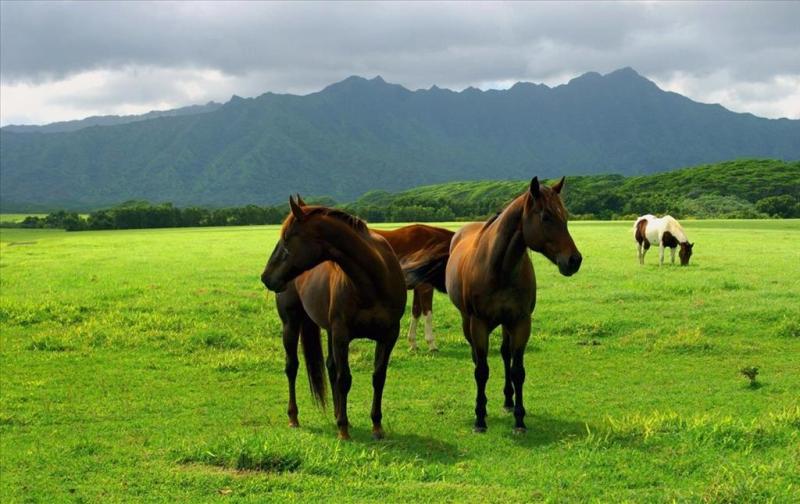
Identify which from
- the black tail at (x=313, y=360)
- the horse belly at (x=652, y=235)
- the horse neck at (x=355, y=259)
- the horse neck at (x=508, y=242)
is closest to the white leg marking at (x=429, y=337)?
the black tail at (x=313, y=360)

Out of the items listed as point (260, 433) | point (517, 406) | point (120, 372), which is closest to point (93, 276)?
point (120, 372)

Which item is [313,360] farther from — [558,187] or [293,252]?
[558,187]

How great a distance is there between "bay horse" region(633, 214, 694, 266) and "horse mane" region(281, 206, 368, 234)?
20866 millimetres

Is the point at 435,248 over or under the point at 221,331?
over

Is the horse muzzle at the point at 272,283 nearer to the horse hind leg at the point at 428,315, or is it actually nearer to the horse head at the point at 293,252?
the horse head at the point at 293,252

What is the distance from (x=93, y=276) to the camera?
24359mm

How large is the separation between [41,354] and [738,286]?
18.3 metres

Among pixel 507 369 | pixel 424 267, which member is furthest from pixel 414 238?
pixel 507 369

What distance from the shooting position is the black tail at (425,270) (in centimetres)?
1166

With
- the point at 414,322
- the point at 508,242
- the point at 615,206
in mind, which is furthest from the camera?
the point at 615,206

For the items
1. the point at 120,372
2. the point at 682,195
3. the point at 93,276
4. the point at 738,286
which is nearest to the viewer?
the point at 120,372

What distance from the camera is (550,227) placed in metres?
7.70

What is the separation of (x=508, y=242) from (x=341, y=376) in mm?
2594

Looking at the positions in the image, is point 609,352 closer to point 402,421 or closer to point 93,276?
point 402,421
